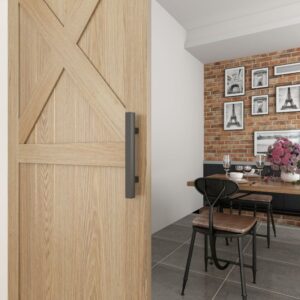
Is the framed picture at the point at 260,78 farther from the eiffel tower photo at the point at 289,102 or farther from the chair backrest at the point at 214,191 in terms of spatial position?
the chair backrest at the point at 214,191

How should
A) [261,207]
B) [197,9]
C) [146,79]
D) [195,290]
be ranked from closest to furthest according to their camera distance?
[146,79]
[195,290]
[197,9]
[261,207]

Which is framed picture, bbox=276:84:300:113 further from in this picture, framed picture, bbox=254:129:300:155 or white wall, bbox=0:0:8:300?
white wall, bbox=0:0:8:300

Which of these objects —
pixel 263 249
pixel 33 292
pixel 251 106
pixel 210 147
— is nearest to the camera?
pixel 33 292

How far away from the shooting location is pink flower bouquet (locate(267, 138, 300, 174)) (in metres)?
2.38

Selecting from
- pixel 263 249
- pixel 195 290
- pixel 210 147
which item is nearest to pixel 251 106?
pixel 210 147

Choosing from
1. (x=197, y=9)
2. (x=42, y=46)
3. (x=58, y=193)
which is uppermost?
(x=197, y=9)

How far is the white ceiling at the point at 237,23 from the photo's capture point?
360 cm

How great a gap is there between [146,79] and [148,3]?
0.28m

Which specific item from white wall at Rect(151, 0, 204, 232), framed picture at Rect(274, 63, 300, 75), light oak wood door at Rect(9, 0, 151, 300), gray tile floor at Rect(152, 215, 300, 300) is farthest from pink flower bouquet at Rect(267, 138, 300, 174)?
framed picture at Rect(274, 63, 300, 75)

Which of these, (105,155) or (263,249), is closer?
(105,155)

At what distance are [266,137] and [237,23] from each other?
1.94 m

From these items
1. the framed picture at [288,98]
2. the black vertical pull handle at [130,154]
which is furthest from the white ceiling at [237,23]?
the black vertical pull handle at [130,154]

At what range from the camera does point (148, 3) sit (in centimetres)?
94

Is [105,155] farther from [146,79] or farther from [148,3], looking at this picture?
[148,3]
